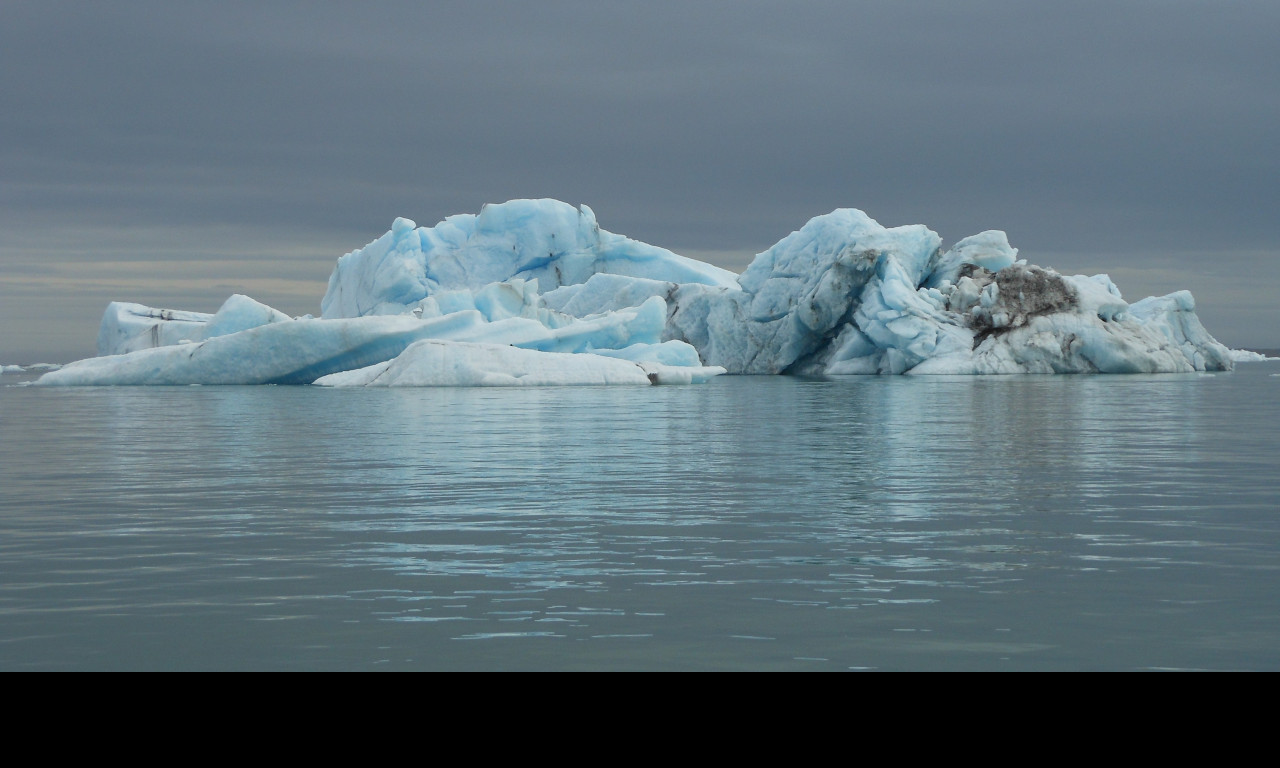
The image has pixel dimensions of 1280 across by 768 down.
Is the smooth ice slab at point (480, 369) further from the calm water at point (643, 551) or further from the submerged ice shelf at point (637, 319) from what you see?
the calm water at point (643, 551)

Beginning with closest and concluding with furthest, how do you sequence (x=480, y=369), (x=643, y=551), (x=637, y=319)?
(x=643, y=551) → (x=480, y=369) → (x=637, y=319)

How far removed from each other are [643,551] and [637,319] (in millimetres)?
25162

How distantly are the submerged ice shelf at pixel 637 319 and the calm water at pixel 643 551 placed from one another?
13768 mm

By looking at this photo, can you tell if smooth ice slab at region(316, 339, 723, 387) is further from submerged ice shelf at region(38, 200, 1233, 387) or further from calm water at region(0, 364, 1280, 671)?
calm water at region(0, 364, 1280, 671)

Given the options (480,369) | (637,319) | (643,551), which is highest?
(637,319)

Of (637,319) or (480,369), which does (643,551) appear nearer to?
(480,369)

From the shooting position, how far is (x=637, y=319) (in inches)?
1208

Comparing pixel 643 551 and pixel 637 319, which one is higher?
pixel 637 319

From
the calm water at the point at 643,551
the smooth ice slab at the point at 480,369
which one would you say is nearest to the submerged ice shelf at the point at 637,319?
the smooth ice slab at the point at 480,369

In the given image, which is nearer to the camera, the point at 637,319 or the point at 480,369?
the point at 480,369

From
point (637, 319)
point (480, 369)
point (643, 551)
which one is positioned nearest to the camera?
point (643, 551)

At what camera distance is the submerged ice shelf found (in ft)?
86.8

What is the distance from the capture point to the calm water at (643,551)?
152 inches

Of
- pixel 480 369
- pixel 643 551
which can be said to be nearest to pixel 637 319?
pixel 480 369
